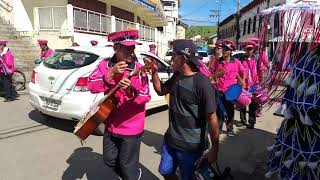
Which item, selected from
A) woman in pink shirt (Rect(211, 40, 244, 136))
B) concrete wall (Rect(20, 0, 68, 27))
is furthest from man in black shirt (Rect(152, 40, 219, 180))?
concrete wall (Rect(20, 0, 68, 27))

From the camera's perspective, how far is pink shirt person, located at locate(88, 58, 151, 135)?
11.9 feet

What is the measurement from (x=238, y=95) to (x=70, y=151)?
9.68 feet

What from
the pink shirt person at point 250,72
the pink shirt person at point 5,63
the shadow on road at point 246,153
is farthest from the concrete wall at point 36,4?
the shadow on road at point 246,153

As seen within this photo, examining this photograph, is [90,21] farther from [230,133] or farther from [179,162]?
[179,162]

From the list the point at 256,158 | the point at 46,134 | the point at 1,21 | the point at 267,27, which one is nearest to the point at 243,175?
the point at 256,158

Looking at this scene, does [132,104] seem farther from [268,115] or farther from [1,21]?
[1,21]

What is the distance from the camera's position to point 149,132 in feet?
24.4

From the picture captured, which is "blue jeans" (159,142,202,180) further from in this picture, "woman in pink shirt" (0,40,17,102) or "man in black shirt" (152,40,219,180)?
"woman in pink shirt" (0,40,17,102)

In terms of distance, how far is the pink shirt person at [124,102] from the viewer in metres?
3.64

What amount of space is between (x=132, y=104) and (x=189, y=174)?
864 mm

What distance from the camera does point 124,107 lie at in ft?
12.1

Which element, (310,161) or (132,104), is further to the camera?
(132,104)

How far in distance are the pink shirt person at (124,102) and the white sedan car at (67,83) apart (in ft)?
9.49

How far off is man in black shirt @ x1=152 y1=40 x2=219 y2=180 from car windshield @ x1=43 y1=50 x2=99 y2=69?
369 cm
